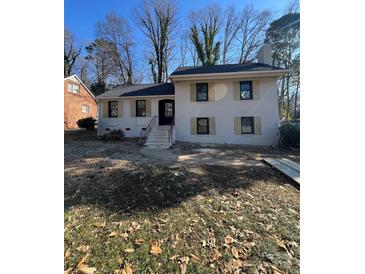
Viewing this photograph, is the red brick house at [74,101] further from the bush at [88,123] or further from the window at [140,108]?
the window at [140,108]

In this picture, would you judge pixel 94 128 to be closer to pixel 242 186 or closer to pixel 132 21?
pixel 132 21

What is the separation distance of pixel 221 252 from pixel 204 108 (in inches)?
428

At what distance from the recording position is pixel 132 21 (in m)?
26.0

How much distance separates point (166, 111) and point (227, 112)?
4759 mm

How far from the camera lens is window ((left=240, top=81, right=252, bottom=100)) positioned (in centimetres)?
1248

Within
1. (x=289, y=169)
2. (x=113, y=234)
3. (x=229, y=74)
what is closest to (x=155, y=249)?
(x=113, y=234)

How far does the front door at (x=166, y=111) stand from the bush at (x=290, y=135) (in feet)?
24.8

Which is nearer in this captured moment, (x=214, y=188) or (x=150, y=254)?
(x=150, y=254)

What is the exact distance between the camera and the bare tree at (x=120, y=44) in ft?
88.7

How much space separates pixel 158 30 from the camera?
28.2 metres
